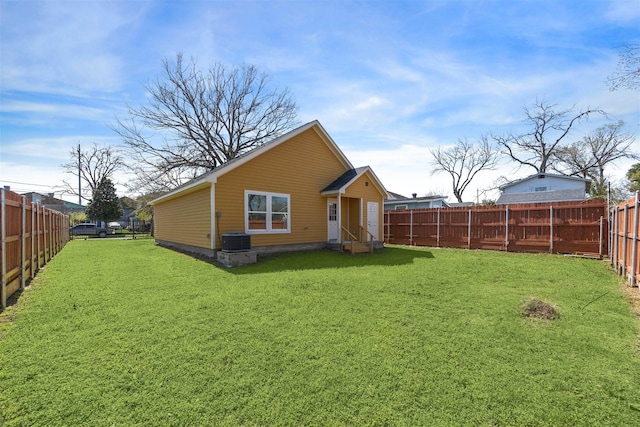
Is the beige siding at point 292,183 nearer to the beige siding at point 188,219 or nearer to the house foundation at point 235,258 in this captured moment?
the beige siding at point 188,219

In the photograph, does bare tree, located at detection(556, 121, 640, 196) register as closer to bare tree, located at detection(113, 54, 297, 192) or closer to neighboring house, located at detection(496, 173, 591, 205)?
neighboring house, located at detection(496, 173, 591, 205)

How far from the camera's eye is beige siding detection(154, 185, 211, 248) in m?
10.9

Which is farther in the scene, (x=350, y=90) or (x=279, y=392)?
(x=350, y=90)

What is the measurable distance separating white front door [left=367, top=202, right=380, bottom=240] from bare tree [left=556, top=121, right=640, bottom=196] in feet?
90.4

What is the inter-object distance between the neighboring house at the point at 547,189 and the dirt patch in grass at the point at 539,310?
66.6 feet

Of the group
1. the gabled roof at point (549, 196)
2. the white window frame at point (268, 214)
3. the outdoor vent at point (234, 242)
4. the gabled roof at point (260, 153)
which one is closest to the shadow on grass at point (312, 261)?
the outdoor vent at point (234, 242)

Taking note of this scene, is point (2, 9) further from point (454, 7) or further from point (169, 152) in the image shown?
point (169, 152)

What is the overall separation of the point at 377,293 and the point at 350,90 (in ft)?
27.0

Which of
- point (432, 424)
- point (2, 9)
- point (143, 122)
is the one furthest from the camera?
point (143, 122)

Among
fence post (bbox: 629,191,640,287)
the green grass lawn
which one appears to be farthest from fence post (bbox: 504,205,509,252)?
fence post (bbox: 629,191,640,287)

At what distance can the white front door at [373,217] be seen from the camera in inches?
575

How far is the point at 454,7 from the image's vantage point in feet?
25.0

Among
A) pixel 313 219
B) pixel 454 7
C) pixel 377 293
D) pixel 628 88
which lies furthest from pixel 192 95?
pixel 628 88

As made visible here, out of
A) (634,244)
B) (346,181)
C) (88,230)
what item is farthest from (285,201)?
(88,230)
